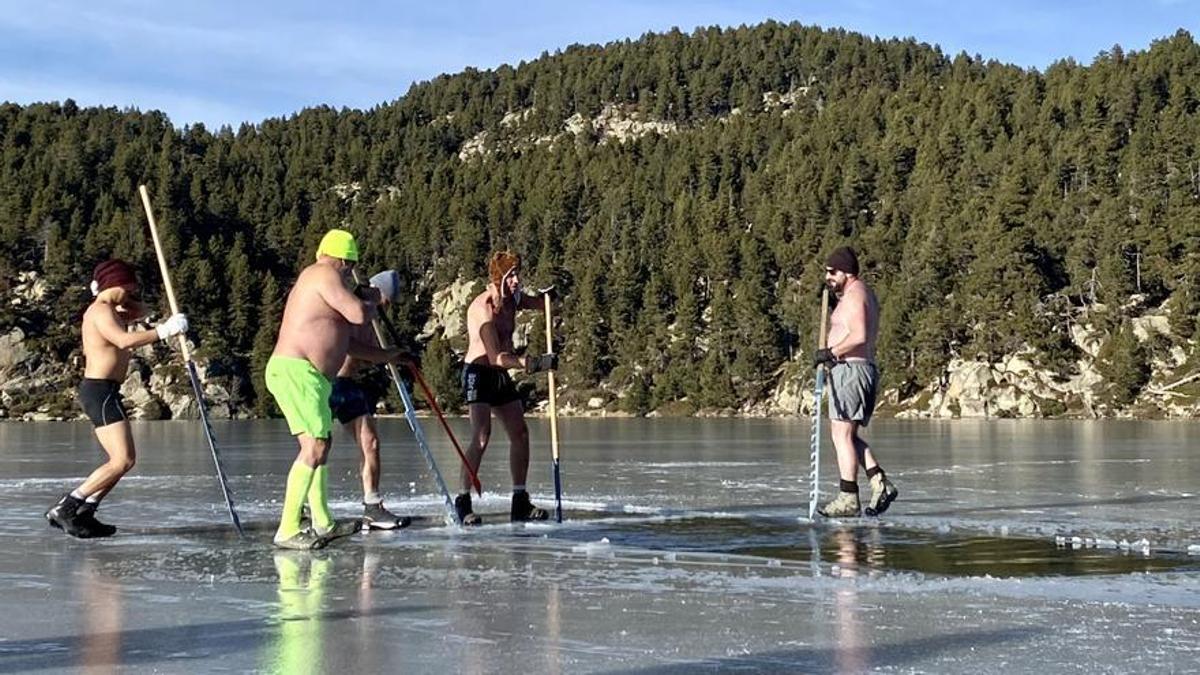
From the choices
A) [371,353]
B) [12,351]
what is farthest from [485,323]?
[12,351]

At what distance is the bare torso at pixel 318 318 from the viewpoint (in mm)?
9023

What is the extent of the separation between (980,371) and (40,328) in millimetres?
94952

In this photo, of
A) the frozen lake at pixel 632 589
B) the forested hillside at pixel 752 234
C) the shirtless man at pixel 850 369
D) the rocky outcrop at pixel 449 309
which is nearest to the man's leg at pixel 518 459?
the frozen lake at pixel 632 589

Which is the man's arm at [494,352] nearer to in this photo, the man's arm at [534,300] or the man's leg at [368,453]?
the man's arm at [534,300]

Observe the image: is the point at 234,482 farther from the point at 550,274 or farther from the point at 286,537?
the point at 550,274


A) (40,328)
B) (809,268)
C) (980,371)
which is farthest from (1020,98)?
(40,328)

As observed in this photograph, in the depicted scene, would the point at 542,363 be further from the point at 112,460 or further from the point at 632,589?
the point at 632,589

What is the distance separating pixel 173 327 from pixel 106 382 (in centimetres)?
89

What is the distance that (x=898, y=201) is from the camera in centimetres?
13688

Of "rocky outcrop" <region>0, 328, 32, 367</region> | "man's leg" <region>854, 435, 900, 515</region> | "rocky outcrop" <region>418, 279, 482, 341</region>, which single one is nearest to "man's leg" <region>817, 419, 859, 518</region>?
"man's leg" <region>854, 435, 900, 515</region>

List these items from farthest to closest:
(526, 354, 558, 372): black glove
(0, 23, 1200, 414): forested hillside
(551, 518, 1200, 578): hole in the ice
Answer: (0, 23, 1200, 414): forested hillside, (526, 354, 558, 372): black glove, (551, 518, 1200, 578): hole in the ice

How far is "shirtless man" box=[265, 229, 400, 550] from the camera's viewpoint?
29.0ft

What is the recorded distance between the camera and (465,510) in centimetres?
1052

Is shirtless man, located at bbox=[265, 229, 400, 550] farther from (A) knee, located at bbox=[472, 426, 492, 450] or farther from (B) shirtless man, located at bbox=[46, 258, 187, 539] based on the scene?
(A) knee, located at bbox=[472, 426, 492, 450]
